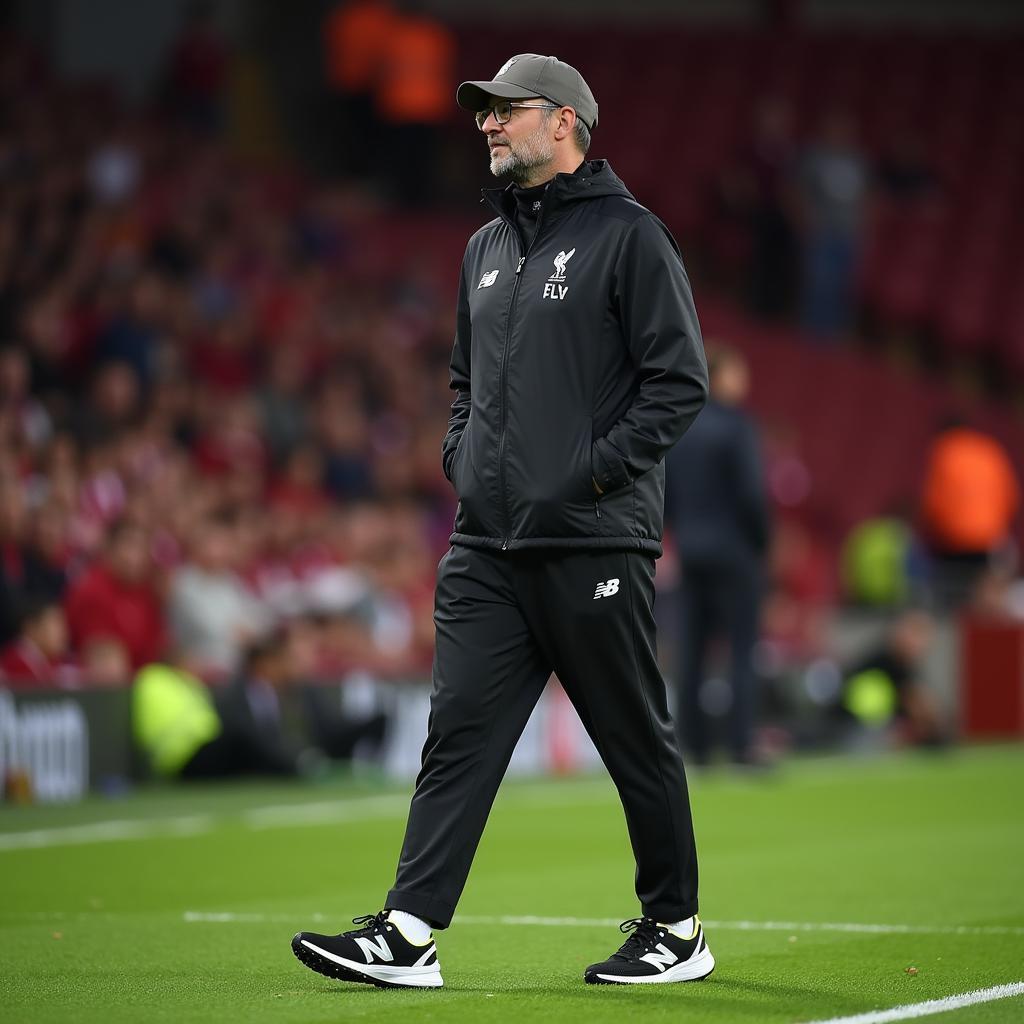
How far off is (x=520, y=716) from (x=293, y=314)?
14.0 metres

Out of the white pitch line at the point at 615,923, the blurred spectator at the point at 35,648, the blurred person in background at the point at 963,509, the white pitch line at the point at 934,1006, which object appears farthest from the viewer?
the blurred person in background at the point at 963,509

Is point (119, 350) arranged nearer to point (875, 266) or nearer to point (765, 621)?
point (765, 621)

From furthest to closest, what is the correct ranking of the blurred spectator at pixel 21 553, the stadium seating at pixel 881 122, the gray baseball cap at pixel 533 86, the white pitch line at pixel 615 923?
1. the stadium seating at pixel 881 122
2. the blurred spectator at pixel 21 553
3. the white pitch line at pixel 615 923
4. the gray baseball cap at pixel 533 86

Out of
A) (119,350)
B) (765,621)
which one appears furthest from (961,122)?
(119,350)

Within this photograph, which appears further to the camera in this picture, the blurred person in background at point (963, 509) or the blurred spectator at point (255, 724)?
the blurred person in background at point (963, 509)

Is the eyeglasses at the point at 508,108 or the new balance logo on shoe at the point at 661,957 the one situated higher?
the eyeglasses at the point at 508,108

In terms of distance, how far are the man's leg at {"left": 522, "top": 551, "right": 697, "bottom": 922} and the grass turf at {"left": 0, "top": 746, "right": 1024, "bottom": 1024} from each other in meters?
0.34

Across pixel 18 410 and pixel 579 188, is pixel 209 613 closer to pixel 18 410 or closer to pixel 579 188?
pixel 18 410

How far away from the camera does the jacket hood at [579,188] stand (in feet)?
19.4

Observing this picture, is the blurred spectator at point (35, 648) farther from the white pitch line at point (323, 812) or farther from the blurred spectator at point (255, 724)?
the white pitch line at point (323, 812)

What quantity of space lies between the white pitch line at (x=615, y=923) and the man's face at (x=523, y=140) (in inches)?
105

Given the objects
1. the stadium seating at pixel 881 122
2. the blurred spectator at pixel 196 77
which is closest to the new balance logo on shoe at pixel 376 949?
the blurred spectator at pixel 196 77

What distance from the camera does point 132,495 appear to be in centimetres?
1505

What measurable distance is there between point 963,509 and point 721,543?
6.88m
